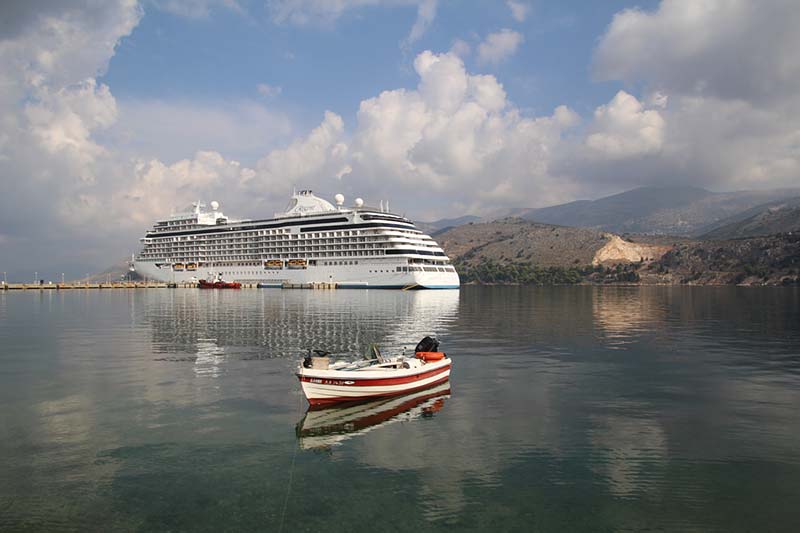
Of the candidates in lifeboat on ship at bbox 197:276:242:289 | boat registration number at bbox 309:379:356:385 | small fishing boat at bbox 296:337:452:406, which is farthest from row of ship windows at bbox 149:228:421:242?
boat registration number at bbox 309:379:356:385

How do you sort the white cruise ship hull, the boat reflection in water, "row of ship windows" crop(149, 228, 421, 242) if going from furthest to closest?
"row of ship windows" crop(149, 228, 421, 242) < the white cruise ship hull < the boat reflection in water

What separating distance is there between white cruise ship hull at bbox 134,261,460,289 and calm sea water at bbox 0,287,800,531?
83.7 metres

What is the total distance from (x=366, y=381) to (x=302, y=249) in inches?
4635

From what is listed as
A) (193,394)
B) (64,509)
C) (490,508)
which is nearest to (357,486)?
(490,508)

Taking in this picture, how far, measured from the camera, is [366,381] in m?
21.2

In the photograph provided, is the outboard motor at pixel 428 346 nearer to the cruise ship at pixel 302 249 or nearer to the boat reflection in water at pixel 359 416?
the boat reflection in water at pixel 359 416

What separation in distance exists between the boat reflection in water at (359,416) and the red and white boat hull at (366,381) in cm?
32

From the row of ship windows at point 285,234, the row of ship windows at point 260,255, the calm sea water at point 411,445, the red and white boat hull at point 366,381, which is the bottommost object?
the calm sea water at point 411,445

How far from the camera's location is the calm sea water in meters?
12.0

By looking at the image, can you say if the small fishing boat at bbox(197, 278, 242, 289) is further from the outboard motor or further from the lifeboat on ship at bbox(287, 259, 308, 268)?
the outboard motor

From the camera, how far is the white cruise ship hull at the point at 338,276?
117375 millimetres

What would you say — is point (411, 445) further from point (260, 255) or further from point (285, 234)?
point (260, 255)

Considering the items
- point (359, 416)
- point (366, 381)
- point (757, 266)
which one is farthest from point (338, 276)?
point (757, 266)

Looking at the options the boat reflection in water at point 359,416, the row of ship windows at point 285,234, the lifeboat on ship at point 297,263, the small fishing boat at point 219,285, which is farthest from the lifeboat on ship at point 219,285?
the boat reflection in water at point 359,416
